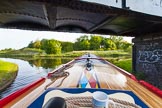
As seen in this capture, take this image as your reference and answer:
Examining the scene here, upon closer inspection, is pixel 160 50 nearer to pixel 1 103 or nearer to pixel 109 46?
pixel 1 103

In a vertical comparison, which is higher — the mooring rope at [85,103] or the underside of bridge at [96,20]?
the underside of bridge at [96,20]

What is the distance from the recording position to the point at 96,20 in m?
8.00

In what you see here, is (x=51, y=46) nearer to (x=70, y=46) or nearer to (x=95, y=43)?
(x=70, y=46)

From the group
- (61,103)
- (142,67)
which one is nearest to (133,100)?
(61,103)

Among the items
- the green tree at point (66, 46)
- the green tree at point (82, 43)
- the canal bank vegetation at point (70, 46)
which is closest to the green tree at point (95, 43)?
the canal bank vegetation at point (70, 46)

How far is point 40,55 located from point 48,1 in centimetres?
6091

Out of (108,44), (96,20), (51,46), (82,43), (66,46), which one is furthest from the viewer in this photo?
(66,46)

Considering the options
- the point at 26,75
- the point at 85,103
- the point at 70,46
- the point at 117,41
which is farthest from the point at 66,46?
the point at 85,103

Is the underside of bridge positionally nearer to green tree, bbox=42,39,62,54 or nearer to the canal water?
the canal water

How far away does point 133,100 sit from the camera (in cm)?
230

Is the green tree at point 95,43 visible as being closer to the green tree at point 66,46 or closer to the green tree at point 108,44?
the green tree at point 108,44

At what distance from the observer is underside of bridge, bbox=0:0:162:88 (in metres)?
5.36

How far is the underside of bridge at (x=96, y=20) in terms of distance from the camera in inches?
211

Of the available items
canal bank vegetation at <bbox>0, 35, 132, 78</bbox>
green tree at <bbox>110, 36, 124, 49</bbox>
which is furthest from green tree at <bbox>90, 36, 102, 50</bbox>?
green tree at <bbox>110, 36, 124, 49</bbox>
